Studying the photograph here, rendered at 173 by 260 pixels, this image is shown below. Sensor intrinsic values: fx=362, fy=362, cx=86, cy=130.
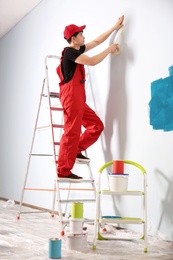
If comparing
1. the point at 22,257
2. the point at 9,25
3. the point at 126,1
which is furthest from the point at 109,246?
the point at 9,25

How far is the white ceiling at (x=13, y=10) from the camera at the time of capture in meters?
4.31

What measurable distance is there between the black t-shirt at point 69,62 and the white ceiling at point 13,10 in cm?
180

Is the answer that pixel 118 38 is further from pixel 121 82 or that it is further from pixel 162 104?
pixel 162 104

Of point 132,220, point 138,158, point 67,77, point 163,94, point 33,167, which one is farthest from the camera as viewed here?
point 33,167

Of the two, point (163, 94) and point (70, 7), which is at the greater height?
point (70, 7)

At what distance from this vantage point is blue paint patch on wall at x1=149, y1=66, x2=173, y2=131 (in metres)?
2.34

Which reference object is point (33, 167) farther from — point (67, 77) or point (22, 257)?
point (22, 257)

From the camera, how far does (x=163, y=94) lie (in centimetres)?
239

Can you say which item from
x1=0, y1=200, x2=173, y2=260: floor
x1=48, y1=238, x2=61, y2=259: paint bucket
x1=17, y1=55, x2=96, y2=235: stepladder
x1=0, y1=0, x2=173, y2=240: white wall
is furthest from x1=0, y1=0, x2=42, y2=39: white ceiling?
x1=48, y1=238, x2=61, y2=259: paint bucket

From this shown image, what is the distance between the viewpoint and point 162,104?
2398 millimetres

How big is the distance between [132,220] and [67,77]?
48.2 inches

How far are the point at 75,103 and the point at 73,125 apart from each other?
6.5 inches

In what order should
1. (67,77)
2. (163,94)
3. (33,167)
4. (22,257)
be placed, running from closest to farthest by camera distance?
(22,257), (163,94), (67,77), (33,167)

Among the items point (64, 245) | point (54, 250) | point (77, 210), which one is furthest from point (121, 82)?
point (54, 250)
